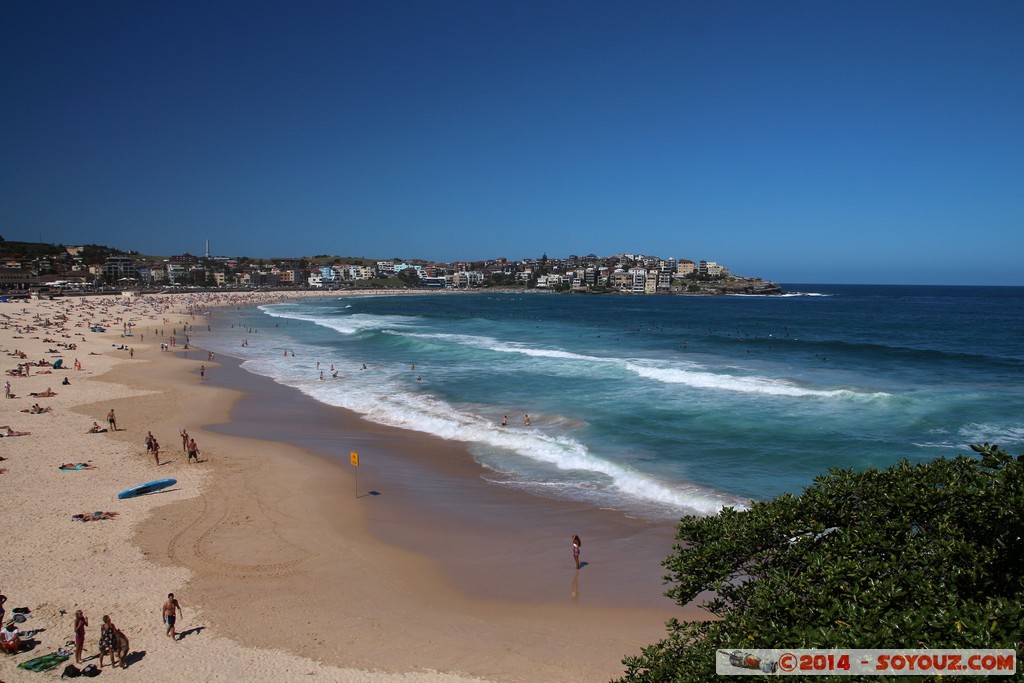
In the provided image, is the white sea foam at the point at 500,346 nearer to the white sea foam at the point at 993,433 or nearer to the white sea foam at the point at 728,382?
the white sea foam at the point at 728,382

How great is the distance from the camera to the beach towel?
9.24 metres

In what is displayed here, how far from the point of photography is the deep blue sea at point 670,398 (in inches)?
741

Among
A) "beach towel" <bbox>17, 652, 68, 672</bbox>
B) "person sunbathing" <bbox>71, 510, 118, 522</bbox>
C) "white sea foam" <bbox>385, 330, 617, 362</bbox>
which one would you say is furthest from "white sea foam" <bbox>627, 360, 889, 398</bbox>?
"beach towel" <bbox>17, 652, 68, 672</bbox>

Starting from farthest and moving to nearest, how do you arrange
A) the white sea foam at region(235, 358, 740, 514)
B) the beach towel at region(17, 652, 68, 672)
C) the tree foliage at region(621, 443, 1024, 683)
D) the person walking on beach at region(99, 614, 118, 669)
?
the white sea foam at region(235, 358, 740, 514)
the person walking on beach at region(99, 614, 118, 669)
the beach towel at region(17, 652, 68, 672)
the tree foliage at region(621, 443, 1024, 683)

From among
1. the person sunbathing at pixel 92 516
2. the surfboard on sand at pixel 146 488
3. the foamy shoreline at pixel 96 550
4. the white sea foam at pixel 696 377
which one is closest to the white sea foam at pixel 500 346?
the white sea foam at pixel 696 377

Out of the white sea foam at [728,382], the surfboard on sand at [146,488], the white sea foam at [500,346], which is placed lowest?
the surfboard on sand at [146,488]

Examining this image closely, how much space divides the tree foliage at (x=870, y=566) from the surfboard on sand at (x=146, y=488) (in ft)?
49.8

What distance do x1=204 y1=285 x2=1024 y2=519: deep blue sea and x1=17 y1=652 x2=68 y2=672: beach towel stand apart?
36.3ft

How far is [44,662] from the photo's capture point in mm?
9367

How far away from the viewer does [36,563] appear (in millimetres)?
12469

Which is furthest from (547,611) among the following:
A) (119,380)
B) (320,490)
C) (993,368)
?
(993,368)

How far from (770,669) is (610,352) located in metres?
42.6

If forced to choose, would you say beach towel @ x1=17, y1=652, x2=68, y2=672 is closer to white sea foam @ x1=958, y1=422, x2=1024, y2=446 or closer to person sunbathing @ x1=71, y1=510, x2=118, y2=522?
person sunbathing @ x1=71, y1=510, x2=118, y2=522

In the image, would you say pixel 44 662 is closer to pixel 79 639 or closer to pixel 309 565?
pixel 79 639
